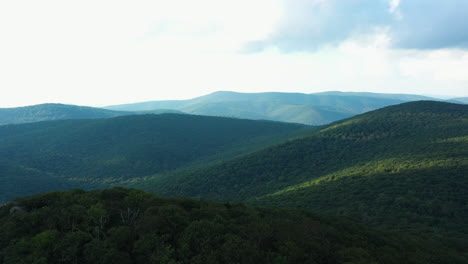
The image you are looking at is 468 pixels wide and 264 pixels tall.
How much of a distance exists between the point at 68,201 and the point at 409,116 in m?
96.1

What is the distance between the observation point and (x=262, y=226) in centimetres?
1842

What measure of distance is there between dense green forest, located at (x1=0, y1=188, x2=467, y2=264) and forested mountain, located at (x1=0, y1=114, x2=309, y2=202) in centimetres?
7325

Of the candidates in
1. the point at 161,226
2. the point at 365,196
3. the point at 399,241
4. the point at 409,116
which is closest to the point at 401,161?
the point at 365,196

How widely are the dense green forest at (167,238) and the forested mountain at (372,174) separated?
12730 millimetres

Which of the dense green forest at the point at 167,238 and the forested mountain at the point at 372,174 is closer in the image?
the dense green forest at the point at 167,238

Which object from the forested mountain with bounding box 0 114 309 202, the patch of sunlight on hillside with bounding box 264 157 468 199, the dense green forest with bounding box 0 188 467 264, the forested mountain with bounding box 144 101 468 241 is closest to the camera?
the dense green forest with bounding box 0 188 467 264

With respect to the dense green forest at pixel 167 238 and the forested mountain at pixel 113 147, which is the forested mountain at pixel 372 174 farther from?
the forested mountain at pixel 113 147

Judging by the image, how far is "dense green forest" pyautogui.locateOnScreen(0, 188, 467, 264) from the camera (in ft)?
48.4

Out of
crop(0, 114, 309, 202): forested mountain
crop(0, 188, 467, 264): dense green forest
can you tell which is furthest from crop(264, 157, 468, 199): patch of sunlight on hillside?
crop(0, 114, 309, 202): forested mountain

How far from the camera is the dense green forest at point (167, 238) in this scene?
14.8 m

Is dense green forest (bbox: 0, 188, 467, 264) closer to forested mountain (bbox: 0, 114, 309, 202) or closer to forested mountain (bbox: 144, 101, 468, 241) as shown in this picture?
forested mountain (bbox: 144, 101, 468, 241)

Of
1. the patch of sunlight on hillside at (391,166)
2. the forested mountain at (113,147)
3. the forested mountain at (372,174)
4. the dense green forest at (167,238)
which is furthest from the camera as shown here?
the forested mountain at (113,147)

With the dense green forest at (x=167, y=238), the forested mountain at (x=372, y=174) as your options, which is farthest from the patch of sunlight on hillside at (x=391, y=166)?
the dense green forest at (x=167, y=238)

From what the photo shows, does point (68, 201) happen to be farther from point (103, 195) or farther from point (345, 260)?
point (345, 260)
